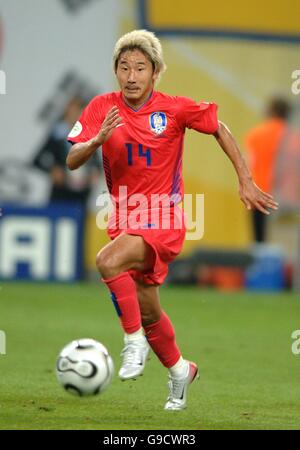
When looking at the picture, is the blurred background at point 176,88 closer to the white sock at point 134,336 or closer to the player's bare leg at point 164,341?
the player's bare leg at point 164,341

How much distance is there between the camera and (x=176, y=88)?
1767 centimetres

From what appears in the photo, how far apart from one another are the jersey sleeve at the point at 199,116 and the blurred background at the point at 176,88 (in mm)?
9325

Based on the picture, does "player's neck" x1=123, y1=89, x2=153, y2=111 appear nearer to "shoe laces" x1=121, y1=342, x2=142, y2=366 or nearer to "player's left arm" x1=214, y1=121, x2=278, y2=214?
"player's left arm" x1=214, y1=121, x2=278, y2=214

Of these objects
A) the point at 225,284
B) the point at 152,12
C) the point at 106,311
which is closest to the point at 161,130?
the point at 106,311

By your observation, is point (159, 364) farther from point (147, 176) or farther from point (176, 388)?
point (147, 176)

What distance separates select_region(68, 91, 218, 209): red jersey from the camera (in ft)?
24.5

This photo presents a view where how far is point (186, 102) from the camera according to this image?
7.61 meters

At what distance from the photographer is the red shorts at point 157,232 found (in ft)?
24.0

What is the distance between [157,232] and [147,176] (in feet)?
1.13

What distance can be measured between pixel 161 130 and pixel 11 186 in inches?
393

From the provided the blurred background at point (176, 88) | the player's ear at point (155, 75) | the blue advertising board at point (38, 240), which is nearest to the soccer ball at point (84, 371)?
the player's ear at point (155, 75)
